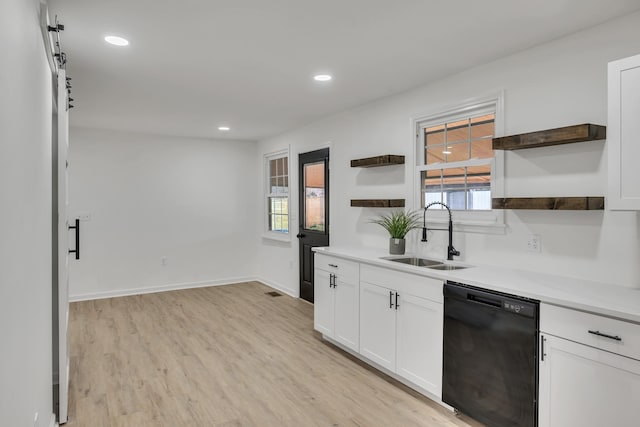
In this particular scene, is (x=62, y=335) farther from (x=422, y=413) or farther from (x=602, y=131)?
(x=602, y=131)

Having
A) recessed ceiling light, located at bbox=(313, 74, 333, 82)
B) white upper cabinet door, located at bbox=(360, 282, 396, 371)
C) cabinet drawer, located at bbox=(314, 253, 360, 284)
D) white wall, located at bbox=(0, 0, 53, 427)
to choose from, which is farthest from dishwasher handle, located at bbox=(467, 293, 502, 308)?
white wall, located at bbox=(0, 0, 53, 427)

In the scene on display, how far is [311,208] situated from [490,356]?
11.4 ft

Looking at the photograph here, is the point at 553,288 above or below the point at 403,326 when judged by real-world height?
above

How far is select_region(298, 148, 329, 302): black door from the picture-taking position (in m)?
5.20

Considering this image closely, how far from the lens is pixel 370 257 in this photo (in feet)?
11.5

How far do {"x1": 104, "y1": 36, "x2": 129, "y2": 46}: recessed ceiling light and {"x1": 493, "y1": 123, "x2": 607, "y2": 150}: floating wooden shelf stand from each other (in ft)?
8.44

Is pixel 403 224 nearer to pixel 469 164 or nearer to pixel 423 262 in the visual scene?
pixel 423 262

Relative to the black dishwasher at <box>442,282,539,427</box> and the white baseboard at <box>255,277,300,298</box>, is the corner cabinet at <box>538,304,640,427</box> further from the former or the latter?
the white baseboard at <box>255,277,300,298</box>

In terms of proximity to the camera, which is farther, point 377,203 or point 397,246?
point 377,203

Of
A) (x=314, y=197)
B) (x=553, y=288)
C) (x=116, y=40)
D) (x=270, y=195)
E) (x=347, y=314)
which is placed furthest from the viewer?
(x=270, y=195)

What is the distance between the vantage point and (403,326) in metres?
3.02

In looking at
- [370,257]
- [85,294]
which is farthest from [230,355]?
[85,294]

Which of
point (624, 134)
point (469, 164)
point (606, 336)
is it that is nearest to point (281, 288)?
point (469, 164)

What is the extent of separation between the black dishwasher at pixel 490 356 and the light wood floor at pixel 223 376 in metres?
0.23
